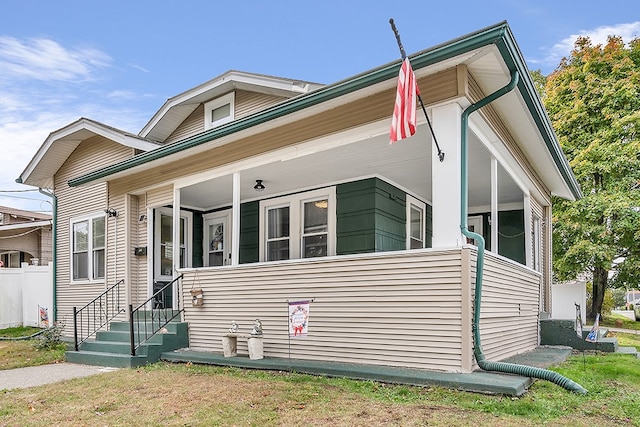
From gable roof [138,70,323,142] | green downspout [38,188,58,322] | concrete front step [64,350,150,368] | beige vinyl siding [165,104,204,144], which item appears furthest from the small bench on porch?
green downspout [38,188,58,322]

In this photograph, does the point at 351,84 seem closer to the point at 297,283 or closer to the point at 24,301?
the point at 297,283

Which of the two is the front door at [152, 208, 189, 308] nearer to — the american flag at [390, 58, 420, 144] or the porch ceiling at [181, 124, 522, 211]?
the porch ceiling at [181, 124, 522, 211]

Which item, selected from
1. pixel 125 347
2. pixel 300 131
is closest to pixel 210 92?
pixel 300 131

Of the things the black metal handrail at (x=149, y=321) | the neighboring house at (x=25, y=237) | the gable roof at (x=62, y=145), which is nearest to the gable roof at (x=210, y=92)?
the gable roof at (x=62, y=145)

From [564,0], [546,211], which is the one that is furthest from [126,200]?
[564,0]

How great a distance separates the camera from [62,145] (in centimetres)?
1173

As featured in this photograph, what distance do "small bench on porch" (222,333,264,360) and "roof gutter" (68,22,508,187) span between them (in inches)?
110

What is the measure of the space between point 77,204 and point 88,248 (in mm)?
1150

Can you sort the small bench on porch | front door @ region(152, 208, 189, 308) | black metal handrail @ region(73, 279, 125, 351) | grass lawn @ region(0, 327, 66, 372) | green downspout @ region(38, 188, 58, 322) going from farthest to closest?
green downspout @ region(38, 188, 58, 322) < front door @ region(152, 208, 189, 308) < black metal handrail @ region(73, 279, 125, 351) < grass lawn @ region(0, 327, 66, 372) < the small bench on porch

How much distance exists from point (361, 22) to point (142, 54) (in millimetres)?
8515

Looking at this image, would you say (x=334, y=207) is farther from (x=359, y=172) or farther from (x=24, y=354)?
(x=24, y=354)

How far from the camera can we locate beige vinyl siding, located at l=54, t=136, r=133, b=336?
10727 mm

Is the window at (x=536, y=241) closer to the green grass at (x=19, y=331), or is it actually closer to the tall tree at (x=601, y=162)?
the tall tree at (x=601, y=162)

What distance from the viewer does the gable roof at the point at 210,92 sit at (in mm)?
9492
